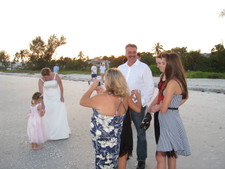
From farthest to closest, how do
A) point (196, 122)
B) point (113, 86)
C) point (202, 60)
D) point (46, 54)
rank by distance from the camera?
1. point (46, 54)
2. point (202, 60)
3. point (196, 122)
4. point (113, 86)

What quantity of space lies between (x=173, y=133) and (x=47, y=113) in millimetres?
3634

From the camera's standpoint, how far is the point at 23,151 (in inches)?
215

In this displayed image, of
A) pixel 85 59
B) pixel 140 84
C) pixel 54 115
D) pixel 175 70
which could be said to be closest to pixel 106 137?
pixel 175 70

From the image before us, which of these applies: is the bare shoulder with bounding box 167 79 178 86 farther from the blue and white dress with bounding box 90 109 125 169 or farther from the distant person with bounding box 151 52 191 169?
the blue and white dress with bounding box 90 109 125 169

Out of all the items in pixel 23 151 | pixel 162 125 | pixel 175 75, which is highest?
pixel 175 75

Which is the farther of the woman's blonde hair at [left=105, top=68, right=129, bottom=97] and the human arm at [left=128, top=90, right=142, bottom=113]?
the human arm at [left=128, top=90, right=142, bottom=113]

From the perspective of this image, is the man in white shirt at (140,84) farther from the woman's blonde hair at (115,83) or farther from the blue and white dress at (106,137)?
the woman's blonde hair at (115,83)

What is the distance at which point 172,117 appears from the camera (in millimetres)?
3535

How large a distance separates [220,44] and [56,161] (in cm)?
4771

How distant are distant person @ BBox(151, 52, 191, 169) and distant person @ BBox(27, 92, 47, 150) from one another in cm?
298

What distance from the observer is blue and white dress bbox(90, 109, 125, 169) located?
317 centimetres

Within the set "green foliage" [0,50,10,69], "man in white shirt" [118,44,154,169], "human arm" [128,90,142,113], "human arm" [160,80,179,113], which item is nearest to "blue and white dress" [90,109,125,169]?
"human arm" [128,90,142,113]

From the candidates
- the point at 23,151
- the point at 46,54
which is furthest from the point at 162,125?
the point at 46,54

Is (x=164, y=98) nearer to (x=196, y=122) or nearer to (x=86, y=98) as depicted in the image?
(x=86, y=98)
